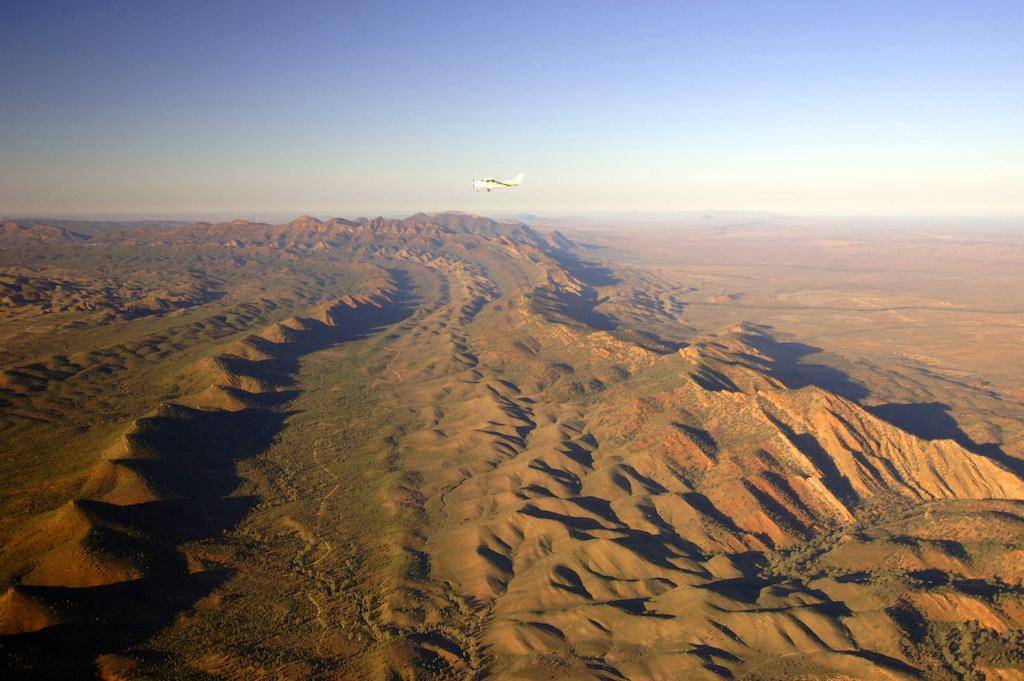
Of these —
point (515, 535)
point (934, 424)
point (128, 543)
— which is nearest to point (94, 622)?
point (128, 543)

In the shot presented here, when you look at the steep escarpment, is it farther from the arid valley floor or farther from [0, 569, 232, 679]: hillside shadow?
the arid valley floor

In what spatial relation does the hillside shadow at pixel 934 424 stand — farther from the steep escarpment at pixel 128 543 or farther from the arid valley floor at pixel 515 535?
the steep escarpment at pixel 128 543

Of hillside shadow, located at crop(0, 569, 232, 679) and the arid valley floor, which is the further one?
the arid valley floor

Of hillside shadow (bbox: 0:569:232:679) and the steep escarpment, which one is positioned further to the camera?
the steep escarpment

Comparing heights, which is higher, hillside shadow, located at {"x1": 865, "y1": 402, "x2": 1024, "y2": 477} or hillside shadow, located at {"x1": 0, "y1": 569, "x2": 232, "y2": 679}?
hillside shadow, located at {"x1": 865, "y1": 402, "x2": 1024, "y2": 477}

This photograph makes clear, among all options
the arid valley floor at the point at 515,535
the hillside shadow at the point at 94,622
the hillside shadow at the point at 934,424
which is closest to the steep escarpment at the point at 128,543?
the hillside shadow at the point at 94,622

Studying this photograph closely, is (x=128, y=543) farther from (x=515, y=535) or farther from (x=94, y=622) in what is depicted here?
(x=515, y=535)

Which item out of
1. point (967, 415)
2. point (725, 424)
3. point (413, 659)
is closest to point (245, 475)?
point (413, 659)

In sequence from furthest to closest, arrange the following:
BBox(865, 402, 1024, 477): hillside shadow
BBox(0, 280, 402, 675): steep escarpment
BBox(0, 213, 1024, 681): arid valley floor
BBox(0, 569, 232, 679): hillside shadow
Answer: BBox(865, 402, 1024, 477): hillside shadow, BBox(0, 280, 402, 675): steep escarpment, BBox(0, 213, 1024, 681): arid valley floor, BBox(0, 569, 232, 679): hillside shadow

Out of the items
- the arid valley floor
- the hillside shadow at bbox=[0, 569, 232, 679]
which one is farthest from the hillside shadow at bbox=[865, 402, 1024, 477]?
the hillside shadow at bbox=[0, 569, 232, 679]

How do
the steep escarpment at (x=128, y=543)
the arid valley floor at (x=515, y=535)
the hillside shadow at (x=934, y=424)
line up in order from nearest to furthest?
1. the arid valley floor at (x=515, y=535)
2. the steep escarpment at (x=128, y=543)
3. the hillside shadow at (x=934, y=424)

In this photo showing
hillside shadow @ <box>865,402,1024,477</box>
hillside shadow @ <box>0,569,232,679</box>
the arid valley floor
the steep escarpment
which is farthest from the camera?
hillside shadow @ <box>865,402,1024,477</box>
